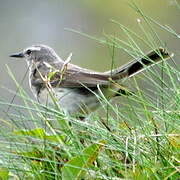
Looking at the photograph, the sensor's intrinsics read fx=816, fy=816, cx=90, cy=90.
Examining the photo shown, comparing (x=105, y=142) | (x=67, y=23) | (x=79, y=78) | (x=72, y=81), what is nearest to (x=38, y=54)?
(x=72, y=81)

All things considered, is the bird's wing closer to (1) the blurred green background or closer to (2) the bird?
(2) the bird

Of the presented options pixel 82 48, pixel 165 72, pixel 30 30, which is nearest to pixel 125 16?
pixel 82 48

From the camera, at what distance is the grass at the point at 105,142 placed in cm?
376

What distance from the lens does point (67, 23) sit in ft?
56.1

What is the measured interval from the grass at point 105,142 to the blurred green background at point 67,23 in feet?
32.6

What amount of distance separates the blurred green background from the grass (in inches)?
391

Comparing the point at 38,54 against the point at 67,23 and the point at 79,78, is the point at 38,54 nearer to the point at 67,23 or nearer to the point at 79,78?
the point at 79,78

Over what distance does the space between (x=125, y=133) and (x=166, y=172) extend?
0.40m

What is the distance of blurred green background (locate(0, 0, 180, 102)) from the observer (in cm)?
1532

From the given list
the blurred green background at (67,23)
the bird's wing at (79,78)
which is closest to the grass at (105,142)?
the bird's wing at (79,78)

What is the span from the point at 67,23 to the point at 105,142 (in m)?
13.3

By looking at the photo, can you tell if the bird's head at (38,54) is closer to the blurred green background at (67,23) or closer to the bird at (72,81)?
the bird at (72,81)

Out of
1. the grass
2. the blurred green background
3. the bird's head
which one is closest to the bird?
the bird's head

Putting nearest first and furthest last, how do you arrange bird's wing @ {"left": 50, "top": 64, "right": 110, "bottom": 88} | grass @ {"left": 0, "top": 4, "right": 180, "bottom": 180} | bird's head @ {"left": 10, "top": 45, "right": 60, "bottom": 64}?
grass @ {"left": 0, "top": 4, "right": 180, "bottom": 180} → bird's wing @ {"left": 50, "top": 64, "right": 110, "bottom": 88} → bird's head @ {"left": 10, "top": 45, "right": 60, "bottom": 64}
